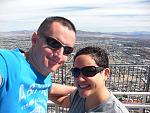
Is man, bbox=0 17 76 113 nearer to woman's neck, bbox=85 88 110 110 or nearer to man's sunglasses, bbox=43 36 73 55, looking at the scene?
man's sunglasses, bbox=43 36 73 55

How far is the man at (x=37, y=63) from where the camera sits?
5.84 feet

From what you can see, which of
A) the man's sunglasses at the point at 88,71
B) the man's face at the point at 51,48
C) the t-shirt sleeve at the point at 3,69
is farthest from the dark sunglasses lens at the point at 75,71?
the t-shirt sleeve at the point at 3,69

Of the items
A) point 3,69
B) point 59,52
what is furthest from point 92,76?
point 3,69

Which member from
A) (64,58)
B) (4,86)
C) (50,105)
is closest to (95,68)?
(64,58)

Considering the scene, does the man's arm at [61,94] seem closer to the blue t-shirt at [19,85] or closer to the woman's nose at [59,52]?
the blue t-shirt at [19,85]

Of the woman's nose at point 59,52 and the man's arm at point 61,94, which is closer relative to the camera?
the woman's nose at point 59,52

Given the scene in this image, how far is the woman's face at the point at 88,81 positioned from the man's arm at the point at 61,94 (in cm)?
40

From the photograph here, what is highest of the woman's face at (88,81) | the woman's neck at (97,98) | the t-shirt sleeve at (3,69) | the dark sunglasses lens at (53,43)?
the dark sunglasses lens at (53,43)

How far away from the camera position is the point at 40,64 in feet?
6.39

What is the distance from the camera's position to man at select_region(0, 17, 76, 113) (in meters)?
1.78

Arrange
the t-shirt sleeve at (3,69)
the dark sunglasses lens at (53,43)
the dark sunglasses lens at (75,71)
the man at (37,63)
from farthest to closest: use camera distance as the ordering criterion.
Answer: the dark sunglasses lens at (75,71), the dark sunglasses lens at (53,43), the man at (37,63), the t-shirt sleeve at (3,69)

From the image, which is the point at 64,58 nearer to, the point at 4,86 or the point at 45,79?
the point at 45,79

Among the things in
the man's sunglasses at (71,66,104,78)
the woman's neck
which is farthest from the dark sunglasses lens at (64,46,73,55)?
the woman's neck

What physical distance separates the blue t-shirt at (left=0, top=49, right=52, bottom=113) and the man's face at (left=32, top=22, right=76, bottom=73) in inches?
3.1
